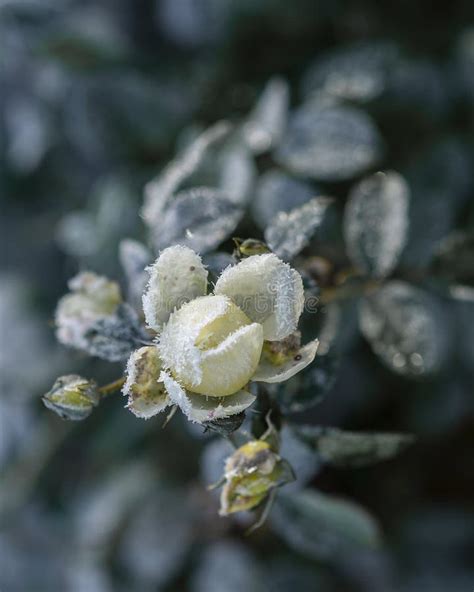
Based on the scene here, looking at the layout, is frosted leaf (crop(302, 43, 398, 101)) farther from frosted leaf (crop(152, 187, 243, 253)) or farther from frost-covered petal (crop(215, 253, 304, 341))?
frost-covered petal (crop(215, 253, 304, 341))

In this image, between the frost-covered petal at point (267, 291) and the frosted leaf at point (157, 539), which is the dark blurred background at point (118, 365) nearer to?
the frosted leaf at point (157, 539)

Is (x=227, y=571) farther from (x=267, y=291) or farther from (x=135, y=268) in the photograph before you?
(x=267, y=291)

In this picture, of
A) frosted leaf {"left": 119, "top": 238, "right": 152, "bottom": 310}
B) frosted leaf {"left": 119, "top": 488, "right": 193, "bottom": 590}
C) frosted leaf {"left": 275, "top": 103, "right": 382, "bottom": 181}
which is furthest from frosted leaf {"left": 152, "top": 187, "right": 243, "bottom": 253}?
frosted leaf {"left": 119, "top": 488, "right": 193, "bottom": 590}

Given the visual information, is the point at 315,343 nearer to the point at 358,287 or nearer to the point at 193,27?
the point at 358,287

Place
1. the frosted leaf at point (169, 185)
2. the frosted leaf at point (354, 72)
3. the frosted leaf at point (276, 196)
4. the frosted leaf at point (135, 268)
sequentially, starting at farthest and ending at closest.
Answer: the frosted leaf at point (354, 72) → the frosted leaf at point (276, 196) → the frosted leaf at point (169, 185) → the frosted leaf at point (135, 268)

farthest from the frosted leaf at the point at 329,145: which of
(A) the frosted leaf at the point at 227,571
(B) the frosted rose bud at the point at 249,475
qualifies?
(A) the frosted leaf at the point at 227,571
